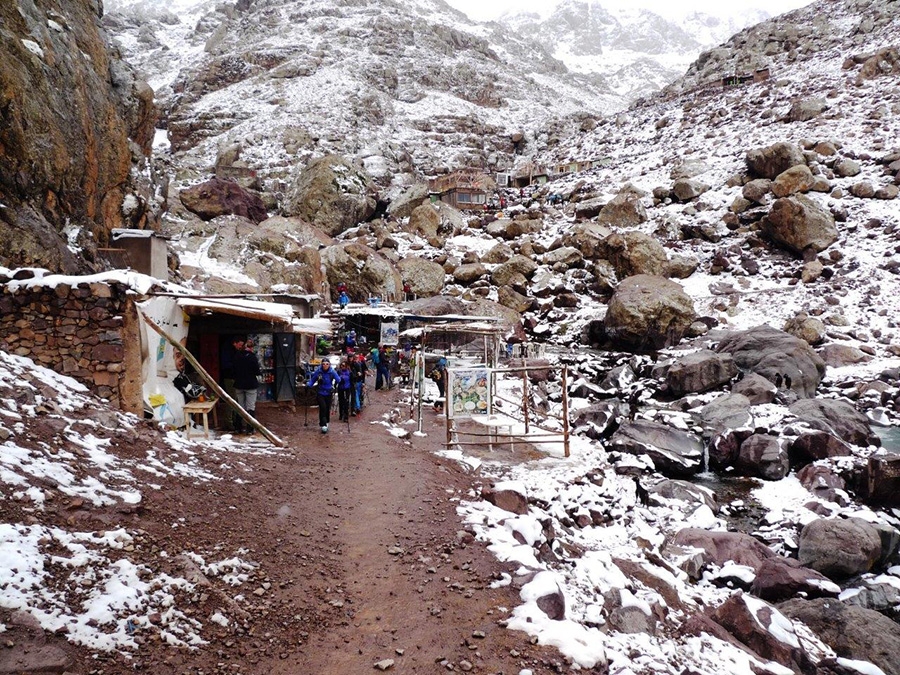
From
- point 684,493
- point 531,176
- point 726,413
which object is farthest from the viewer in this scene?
point 531,176

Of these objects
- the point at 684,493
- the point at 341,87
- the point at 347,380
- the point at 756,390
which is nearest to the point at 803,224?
the point at 756,390

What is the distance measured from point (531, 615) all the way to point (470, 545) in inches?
58.9

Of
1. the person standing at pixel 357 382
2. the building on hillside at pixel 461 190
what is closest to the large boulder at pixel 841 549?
the person standing at pixel 357 382

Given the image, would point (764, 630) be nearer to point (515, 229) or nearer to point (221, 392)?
point (221, 392)

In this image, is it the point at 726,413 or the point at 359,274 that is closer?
the point at 726,413

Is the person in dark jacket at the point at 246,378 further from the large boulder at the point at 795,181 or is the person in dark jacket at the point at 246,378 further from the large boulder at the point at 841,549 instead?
the large boulder at the point at 795,181

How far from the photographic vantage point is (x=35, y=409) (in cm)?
632

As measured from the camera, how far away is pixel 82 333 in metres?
8.17

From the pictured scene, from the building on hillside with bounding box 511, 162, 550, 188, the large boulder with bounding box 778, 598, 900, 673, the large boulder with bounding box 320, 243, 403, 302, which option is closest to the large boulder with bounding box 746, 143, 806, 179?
the building on hillside with bounding box 511, 162, 550, 188

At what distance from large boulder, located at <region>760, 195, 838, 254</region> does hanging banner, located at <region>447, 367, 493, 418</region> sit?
102 feet

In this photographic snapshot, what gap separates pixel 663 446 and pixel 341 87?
70867 millimetres

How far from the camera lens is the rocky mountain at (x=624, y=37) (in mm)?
138250

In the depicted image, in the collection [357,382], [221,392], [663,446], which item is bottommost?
[663,446]

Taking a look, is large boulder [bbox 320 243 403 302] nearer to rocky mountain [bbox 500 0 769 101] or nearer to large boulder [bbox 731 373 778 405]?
large boulder [bbox 731 373 778 405]
